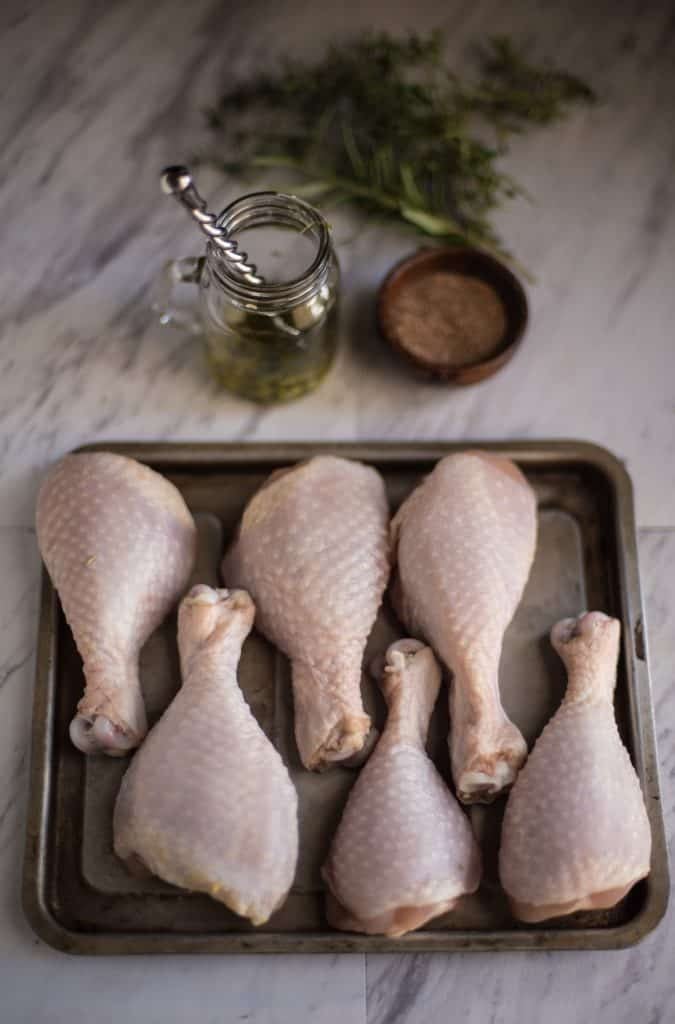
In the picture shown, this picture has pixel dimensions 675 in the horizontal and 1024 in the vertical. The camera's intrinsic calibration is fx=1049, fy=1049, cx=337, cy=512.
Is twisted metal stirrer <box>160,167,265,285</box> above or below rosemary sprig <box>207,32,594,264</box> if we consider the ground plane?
above

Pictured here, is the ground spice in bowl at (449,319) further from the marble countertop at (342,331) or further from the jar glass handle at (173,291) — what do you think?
the jar glass handle at (173,291)

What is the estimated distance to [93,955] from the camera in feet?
3.54

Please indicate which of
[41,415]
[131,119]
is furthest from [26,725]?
[131,119]

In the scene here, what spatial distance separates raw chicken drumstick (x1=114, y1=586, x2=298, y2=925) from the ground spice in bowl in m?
0.47

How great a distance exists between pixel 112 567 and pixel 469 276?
579mm

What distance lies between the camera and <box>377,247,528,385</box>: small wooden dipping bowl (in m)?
1.27

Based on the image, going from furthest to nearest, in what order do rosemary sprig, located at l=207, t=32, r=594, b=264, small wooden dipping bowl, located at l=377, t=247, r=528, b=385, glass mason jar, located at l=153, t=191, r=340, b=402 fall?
rosemary sprig, located at l=207, t=32, r=594, b=264
small wooden dipping bowl, located at l=377, t=247, r=528, b=385
glass mason jar, located at l=153, t=191, r=340, b=402

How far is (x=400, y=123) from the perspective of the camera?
4.65 ft

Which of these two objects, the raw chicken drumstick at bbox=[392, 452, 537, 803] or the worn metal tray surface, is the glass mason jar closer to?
the worn metal tray surface

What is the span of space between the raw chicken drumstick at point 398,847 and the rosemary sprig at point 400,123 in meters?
0.69

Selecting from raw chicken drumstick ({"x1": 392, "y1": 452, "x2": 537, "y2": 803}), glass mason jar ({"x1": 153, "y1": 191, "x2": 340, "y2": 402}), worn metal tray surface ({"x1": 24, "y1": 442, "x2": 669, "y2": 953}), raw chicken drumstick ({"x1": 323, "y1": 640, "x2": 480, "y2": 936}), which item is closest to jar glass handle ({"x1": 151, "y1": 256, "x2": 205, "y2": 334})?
glass mason jar ({"x1": 153, "y1": 191, "x2": 340, "y2": 402})

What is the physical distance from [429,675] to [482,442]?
30cm

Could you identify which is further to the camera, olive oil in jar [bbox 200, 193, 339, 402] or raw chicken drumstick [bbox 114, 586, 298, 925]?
olive oil in jar [bbox 200, 193, 339, 402]

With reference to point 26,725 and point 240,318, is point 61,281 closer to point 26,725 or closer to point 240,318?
point 240,318
